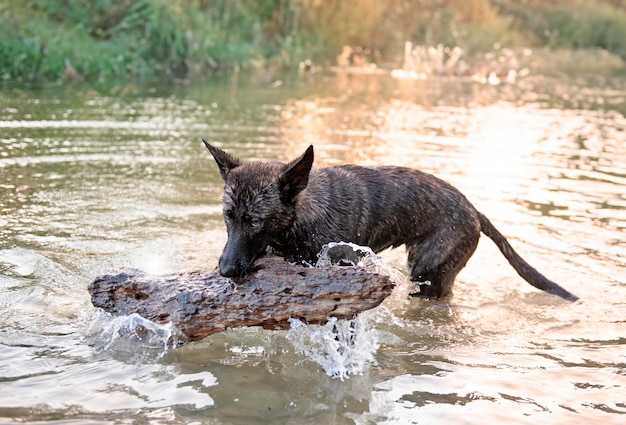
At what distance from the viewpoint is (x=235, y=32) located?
26984 mm

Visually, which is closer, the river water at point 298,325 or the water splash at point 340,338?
the river water at point 298,325

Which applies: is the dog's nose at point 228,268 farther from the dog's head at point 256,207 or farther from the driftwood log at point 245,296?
the driftwood log at point 245,296

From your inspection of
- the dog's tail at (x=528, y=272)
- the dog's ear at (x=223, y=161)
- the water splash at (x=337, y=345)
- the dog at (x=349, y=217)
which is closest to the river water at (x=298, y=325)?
the water splash at (x=337, y=345)

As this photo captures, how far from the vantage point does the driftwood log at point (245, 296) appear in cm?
480

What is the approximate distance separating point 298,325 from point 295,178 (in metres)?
1.07

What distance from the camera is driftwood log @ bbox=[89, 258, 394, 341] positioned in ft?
15.8

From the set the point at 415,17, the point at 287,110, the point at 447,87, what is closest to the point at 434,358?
the point at 287,110

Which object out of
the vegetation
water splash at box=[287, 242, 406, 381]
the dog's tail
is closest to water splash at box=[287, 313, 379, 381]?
water splash at box=[287, 242, 406, 381]

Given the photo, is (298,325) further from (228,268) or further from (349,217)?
(349,217)

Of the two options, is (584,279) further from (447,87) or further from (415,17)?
(415,17)

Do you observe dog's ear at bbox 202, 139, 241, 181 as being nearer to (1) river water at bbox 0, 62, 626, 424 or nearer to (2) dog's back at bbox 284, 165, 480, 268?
(2) dog's back at bbox 284, 165, 480, 268

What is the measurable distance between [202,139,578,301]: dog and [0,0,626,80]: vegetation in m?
14.6

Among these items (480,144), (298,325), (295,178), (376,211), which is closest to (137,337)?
(298,325)

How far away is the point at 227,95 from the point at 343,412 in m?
14.7
